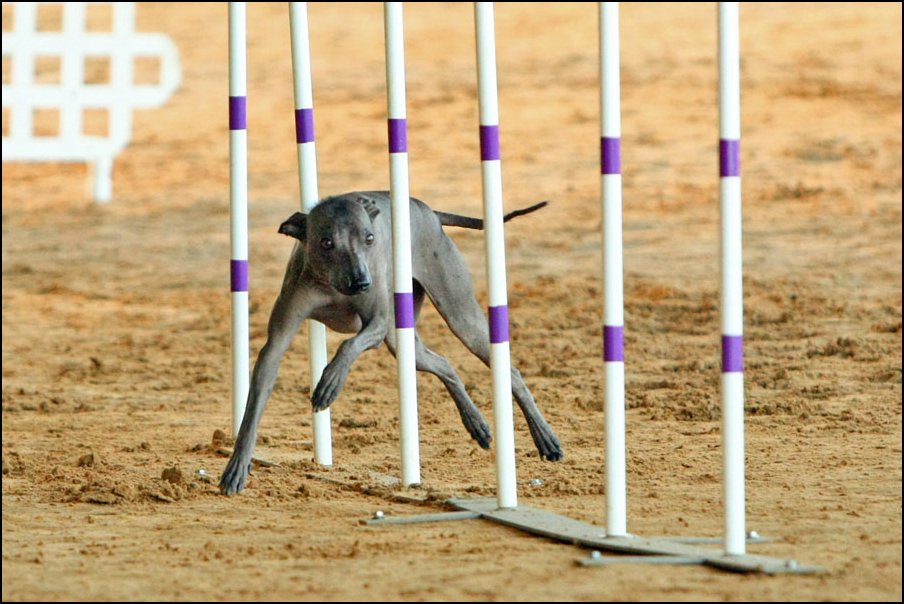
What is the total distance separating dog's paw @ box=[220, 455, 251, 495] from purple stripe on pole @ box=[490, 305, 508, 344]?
55.7 inches

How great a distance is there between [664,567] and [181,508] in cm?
227

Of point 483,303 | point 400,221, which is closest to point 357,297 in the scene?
point 400,221

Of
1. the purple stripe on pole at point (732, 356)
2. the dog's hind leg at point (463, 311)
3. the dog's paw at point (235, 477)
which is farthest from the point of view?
the dog's hind leg at point (463, 311)

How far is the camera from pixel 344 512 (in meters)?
6.48

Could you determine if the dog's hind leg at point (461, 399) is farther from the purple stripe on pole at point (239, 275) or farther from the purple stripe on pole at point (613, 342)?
the purple stripe on pole at point (613, 342)

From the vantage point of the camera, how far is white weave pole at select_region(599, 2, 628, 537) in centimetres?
546

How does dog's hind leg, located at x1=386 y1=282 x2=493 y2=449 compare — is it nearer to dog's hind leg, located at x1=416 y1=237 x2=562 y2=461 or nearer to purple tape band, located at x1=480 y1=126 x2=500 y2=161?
dog's hind leg, located at x1=416 y1=237 x2=562 y2=461

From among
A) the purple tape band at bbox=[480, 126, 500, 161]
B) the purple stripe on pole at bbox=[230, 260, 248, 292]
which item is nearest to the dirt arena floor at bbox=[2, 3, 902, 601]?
the purple stripe on pole at bbox=[230, 260, 248, 292]

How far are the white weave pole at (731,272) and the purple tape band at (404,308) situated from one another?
5.83 ft

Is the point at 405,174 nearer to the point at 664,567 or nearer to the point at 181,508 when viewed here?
the point at 181,508

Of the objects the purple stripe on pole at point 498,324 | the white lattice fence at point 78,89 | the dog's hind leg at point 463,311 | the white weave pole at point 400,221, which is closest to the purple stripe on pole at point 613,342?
the purple stripe on pole at point 498,324

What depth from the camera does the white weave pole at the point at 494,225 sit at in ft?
19.9

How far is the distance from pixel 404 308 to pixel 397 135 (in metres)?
0.72

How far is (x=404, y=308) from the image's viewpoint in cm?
671
